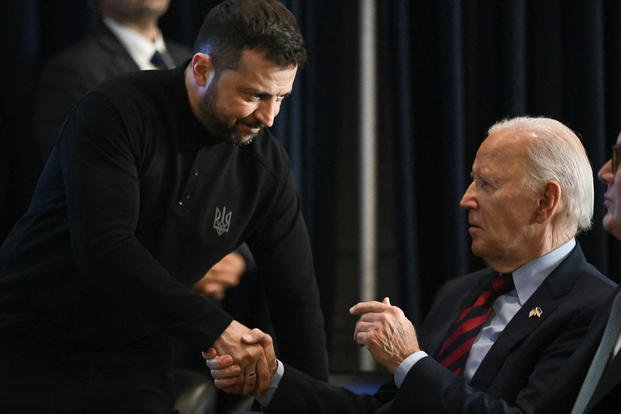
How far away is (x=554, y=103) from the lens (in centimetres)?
373

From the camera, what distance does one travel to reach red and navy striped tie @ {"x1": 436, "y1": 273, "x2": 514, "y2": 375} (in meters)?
2.41

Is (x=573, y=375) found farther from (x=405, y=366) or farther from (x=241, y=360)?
(x=241, y=360)

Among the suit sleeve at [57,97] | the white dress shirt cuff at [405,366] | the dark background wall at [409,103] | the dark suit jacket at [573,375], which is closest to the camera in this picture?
the dark suit jacket at [573,375]

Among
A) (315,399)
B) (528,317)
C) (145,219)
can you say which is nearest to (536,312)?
(528,317)

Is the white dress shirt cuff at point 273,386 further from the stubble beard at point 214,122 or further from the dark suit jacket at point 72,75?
the dark suit jacket at point 72,75

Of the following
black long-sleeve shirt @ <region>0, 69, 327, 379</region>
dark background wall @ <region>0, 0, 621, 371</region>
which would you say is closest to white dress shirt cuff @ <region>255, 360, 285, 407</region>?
black long-sleeve shirt @ <region>0, 69, 327, 379</region>

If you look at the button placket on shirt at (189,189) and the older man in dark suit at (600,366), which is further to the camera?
the button placket on shirt at (189,189)

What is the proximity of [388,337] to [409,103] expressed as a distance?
163 cm

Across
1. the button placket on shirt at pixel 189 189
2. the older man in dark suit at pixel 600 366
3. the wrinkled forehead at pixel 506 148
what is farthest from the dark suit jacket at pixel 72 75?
the older man in dark suit at pixel 600 366

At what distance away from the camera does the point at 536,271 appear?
241 cm

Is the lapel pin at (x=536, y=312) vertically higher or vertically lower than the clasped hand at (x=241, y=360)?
higher

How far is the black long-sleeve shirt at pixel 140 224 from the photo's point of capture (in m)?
2.37

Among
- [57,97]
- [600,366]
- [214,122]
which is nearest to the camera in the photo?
[600,366]

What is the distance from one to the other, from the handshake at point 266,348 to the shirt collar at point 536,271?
265 mm
